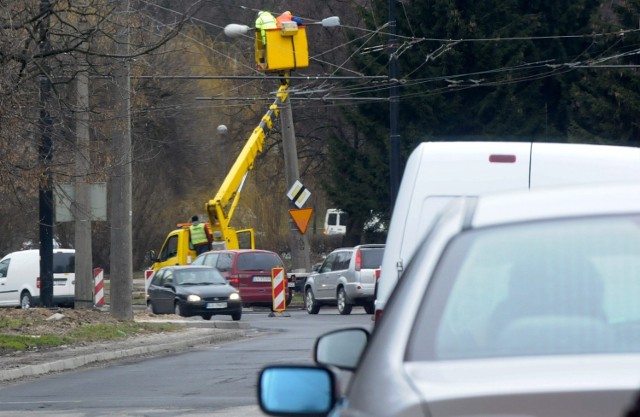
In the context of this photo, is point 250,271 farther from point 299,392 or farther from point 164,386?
point 299,392

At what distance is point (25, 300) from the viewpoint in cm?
3562

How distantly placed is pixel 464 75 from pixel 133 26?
23.9 meters

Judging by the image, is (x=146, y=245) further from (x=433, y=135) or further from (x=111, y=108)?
(x=111, y=108)

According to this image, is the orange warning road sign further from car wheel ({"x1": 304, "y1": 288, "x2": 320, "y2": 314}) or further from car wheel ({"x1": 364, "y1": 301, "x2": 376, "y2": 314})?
car wheel ({"x1": 364, "y1": 301, "x2": 376, "y2": 314})

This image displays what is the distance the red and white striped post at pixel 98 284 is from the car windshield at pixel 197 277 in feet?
7.41

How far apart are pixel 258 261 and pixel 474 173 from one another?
26858 mm

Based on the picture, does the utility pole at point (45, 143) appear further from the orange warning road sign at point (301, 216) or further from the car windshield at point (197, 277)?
the orange warning road sign at point (301, 216)

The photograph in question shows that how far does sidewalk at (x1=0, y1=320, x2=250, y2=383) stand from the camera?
16391mm

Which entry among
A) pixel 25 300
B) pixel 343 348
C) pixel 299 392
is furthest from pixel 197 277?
pixel 299 392

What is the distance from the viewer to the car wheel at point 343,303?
3147 cm

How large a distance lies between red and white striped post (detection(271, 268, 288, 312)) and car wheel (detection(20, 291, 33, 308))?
24.7 ft

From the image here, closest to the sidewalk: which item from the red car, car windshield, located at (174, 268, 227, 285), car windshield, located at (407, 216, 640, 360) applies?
car windshield, located at (174, 268, 227, 285)

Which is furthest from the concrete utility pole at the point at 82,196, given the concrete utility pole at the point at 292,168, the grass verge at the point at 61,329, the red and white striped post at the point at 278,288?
the concrete utility pole at the point at 292,168

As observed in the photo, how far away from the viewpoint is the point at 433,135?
1734 inches
